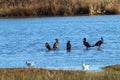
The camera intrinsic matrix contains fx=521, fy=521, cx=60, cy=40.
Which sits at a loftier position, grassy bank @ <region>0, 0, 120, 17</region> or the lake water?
the lake water

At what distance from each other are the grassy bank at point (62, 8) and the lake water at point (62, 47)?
810 centimetres

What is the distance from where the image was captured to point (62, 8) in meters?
59.4

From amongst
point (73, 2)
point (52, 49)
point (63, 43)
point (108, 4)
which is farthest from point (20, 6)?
point (52, 49)

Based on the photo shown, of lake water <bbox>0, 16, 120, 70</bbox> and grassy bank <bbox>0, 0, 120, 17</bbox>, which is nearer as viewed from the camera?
lake water <bbox>0, 16, 120, 70</bbox>

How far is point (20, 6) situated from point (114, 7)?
37.0 feet

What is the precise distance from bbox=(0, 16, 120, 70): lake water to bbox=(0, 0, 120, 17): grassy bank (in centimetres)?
810

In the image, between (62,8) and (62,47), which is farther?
(62,8)

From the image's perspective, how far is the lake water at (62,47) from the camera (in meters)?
22.8

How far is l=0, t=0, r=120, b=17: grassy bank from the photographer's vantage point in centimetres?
5843

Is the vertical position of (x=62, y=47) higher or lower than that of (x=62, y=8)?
higher

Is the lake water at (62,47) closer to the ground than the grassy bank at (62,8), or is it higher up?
higher up

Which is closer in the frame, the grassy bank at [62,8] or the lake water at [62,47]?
the lake water at [62,47]

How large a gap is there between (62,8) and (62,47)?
28693 millimetres

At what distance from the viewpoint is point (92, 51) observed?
28062 millimetres
